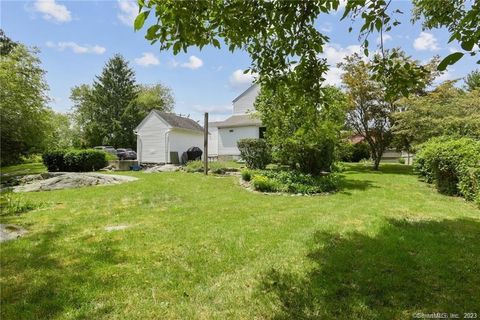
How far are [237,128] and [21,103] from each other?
15373 mm

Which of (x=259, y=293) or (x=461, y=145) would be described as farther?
(x=461, y=145)

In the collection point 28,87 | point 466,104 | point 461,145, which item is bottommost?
point 461,145

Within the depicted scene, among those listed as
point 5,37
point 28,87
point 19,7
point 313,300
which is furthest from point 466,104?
point 5,37

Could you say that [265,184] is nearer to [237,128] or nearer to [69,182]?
[69,182]

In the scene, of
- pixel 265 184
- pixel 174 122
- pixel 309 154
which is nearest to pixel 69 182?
pixel 265 184

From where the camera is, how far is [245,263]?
170 inches

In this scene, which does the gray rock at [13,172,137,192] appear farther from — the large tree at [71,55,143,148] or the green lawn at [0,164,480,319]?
the large tree at [71,55,143,148]

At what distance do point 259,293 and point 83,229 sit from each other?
13.9ft

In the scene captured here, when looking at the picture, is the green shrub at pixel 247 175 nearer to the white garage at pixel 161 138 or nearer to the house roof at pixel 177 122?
the white garage at pixel 161 138

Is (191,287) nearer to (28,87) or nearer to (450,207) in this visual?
(450,207)

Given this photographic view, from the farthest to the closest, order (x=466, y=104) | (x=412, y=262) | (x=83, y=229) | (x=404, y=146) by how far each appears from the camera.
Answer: (x=404, y=146) → (x=466, y=104) → (x=83, y=229) → (x=412, y=262)

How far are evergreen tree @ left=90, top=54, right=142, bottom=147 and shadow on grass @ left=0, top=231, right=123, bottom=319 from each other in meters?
43.0

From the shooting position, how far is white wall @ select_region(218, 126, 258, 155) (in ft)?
86.2

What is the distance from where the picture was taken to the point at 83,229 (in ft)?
20.3
